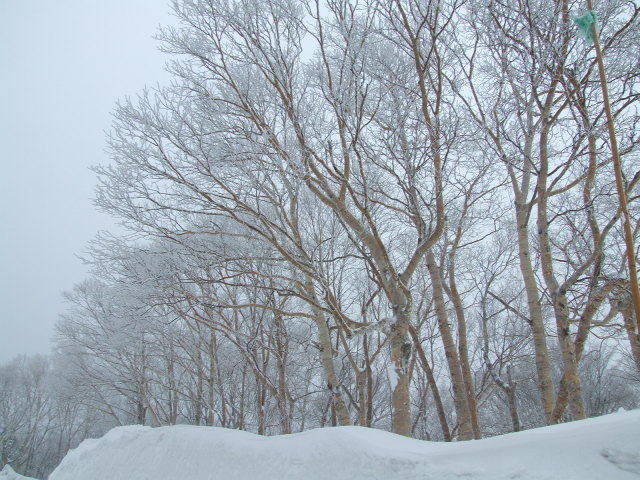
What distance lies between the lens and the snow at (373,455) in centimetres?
197

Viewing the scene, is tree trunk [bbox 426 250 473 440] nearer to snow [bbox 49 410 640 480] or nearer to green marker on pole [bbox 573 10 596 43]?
snow [bbox 49 410 640 480]

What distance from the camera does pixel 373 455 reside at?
2.58 meters

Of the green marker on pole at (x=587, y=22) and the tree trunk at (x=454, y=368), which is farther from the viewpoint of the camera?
the tree trunk at (x=454, y=368)

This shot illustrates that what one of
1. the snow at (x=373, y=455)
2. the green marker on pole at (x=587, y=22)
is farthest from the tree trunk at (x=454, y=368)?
the green marker on pole at (x=587, y=22)

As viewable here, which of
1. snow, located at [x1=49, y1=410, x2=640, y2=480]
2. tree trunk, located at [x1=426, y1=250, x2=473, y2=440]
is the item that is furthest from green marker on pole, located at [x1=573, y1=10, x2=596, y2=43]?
tree trunk, located at [x1=426, y1=250, x2=473, y2=440]

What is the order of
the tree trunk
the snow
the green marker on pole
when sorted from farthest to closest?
1. the tree trunk
2. the green marker on pole
3. the snow

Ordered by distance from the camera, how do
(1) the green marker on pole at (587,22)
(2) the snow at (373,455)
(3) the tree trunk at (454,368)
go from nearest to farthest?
(2) the snow at (373,455) < (1) the green marker on pole at (587,22) < (3) the tree trunk at (454,368)

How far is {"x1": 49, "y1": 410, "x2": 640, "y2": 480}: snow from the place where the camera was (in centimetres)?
197

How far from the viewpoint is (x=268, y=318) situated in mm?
10203

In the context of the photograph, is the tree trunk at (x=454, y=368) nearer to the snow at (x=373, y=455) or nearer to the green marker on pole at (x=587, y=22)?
the snow at (x=373, y=455)

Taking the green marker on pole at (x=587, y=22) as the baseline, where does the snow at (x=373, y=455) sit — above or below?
below

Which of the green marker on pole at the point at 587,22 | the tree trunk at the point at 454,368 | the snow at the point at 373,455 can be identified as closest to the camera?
the snow at the point at 373,455

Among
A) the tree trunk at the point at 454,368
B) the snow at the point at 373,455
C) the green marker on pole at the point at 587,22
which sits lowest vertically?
the snow at the point at 373,455

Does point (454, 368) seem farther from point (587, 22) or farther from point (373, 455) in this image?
point (587, 22)
